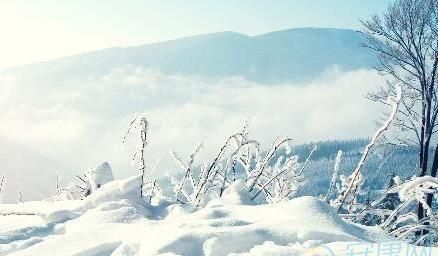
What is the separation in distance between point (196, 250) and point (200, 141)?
1477mm

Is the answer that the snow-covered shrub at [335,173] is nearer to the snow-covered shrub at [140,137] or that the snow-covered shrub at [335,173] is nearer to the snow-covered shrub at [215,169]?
the snow-covered shrub at [215,169]

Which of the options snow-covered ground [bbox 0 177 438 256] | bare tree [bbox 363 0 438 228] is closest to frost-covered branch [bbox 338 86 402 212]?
snow-covered ground [bbox 0 177 438 256]

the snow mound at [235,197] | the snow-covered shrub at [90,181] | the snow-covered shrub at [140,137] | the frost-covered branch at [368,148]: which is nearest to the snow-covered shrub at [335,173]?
the frost-covered branch at [368,148]

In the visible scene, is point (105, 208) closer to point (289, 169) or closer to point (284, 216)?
point (284, 216)

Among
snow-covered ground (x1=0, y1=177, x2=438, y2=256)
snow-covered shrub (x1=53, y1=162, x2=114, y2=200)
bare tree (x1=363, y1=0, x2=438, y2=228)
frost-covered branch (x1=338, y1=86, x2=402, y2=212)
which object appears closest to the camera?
snow-covered ground (x1=0, y1=177, x2=438, y2=256)

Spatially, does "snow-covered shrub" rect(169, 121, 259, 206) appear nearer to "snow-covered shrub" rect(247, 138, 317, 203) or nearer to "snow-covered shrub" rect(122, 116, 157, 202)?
"snow-covered shrub" rect(247, 138, 317, 203)

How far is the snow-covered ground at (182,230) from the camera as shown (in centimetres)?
230

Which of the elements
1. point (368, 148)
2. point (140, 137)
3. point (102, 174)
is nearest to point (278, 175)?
point (368, 148)

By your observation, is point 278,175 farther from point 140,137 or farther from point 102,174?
point 102,174

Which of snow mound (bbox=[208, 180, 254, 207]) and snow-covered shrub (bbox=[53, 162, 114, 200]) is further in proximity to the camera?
snow-covered shrub (bbox=[53, 162, 114, 200])

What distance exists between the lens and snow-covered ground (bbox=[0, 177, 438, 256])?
7.55 feet

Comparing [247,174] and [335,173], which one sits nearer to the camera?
[335,173]

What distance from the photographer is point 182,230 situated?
2.45m

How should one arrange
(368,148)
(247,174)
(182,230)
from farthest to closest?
(247,174), (368,148), (182,230)
